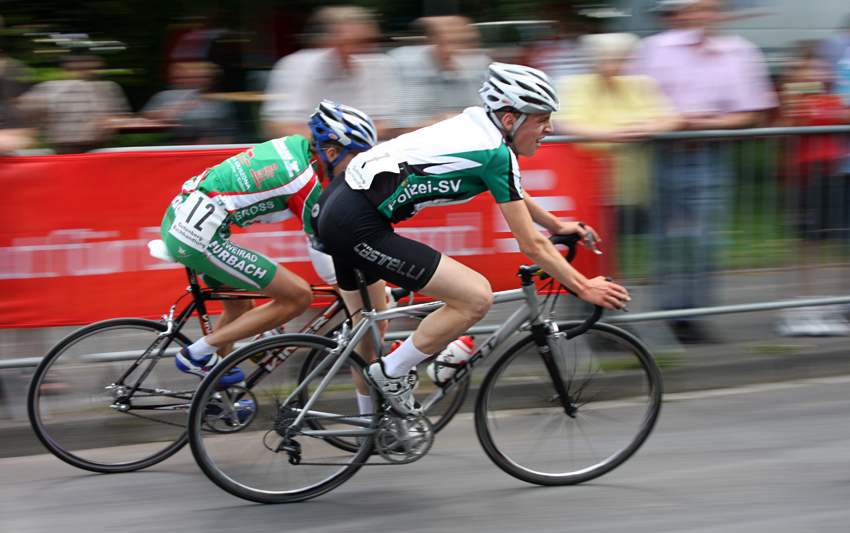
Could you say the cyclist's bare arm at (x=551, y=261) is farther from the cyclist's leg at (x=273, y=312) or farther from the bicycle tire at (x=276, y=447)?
the cyclist's leg at (x=273, y=312)

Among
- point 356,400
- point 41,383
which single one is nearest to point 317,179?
point 356,400

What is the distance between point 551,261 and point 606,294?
0.27 metres

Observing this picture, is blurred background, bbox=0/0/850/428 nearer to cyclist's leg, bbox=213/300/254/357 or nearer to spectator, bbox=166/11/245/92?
spectator, bbox=166/11/245/92

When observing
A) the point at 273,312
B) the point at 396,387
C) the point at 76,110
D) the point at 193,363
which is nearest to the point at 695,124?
the point at 396,387

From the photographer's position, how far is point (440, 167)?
3.63 metres

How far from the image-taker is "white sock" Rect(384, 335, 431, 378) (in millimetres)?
3811

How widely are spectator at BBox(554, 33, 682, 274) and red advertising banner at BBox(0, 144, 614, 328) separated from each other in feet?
4.11

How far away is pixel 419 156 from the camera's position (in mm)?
3633

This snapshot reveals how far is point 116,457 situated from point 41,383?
1.82ft

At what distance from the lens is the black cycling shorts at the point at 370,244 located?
12.1ft

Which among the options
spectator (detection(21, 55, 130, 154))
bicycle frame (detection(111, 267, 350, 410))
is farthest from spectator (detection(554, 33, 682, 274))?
spectator (detection(21, 55, 130, 154))

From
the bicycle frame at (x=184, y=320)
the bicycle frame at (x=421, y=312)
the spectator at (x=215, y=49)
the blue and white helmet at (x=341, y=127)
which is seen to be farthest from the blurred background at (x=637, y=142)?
the bicycle frame at (x=421, y=312)

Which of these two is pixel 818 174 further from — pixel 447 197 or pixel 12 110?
pixel 12 110

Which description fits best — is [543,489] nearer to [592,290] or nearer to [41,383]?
[592,290]
